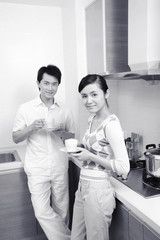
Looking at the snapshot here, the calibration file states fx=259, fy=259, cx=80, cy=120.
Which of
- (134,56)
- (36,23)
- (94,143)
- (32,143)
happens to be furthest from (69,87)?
(94,143)

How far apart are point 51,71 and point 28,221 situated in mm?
1219

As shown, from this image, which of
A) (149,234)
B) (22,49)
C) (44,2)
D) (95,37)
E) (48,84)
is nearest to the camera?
(149,234)

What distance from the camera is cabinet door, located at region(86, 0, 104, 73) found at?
1.89 m

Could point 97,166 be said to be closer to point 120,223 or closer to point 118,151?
point 118,151

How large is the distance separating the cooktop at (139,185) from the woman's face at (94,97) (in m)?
0.50

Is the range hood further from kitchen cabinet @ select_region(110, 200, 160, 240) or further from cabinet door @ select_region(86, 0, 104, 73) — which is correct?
kitchen cabinet @ select_region(110, 200, 160, 240)

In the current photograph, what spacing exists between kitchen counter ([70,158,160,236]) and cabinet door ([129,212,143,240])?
3cm

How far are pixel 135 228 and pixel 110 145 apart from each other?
1.36 ft

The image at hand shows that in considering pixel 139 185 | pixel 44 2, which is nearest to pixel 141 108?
pixel 139 185

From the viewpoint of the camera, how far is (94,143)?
1.34m

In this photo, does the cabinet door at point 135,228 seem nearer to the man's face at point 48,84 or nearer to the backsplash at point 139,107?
the backsplash at point 139,107

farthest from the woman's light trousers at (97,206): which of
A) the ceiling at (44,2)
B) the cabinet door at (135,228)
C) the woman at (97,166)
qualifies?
the ceiling at (44,2)

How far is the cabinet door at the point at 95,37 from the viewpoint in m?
1.89

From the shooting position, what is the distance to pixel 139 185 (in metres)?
1.50
